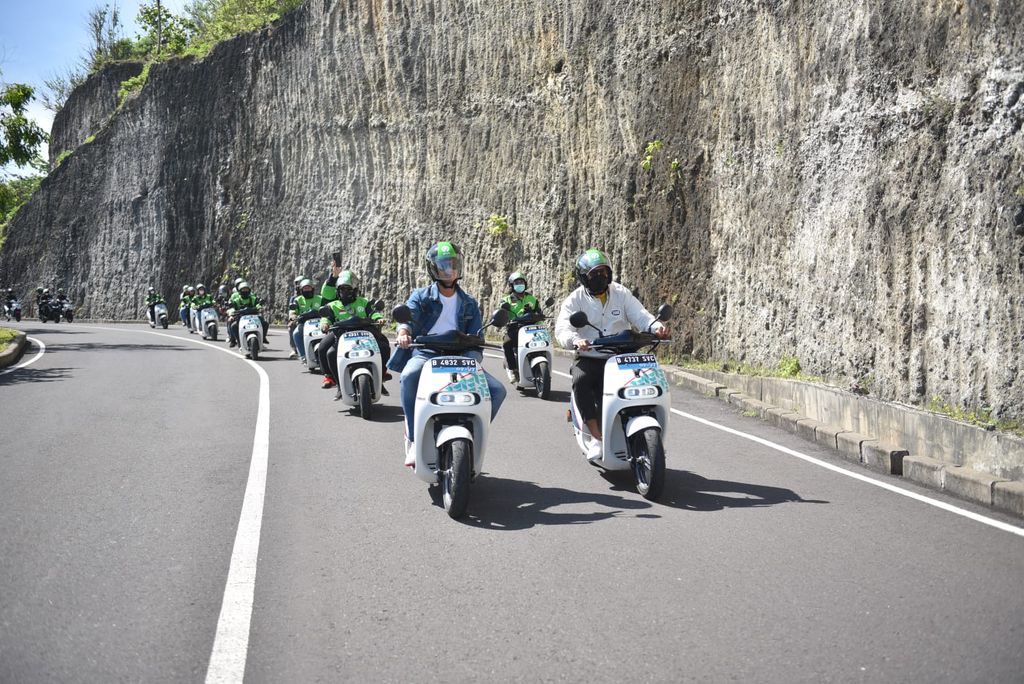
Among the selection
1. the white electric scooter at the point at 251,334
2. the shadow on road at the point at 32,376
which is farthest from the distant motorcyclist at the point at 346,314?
the white electric scooter at the point at 251,334

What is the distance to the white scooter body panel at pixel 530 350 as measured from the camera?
1569 cm

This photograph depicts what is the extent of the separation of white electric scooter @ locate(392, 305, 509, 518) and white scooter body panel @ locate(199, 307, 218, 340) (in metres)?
25.8

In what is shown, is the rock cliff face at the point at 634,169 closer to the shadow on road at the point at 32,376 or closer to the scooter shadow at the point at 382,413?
the scooter shadow at the point at 382,413

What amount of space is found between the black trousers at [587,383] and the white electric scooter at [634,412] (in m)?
0.31

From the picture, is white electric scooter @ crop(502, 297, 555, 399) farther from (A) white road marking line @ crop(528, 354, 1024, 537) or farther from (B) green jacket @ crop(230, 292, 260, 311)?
(B) green jacket @ crop(230, 292, 260, 311)

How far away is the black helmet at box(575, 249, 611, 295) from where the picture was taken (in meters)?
9.41

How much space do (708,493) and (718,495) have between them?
0.35ft

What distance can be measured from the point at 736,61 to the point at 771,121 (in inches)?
102

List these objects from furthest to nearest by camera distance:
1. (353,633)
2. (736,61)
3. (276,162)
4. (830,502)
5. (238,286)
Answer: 1. (276,162)
2. (238,286)
3. (736,61)
4. (830,502)
5. (353,633)

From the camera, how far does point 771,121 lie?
64.7 feet

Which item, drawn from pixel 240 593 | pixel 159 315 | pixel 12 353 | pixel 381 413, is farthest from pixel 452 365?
pixel 159 315

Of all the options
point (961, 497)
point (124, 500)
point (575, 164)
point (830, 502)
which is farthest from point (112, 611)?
point (575, 164)

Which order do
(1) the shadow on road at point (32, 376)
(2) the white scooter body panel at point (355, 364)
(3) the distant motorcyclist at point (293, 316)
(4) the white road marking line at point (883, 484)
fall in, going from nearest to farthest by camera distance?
(4) the white road marking line at point (883, 484), (2) the white scooter body panel at point (355, 364), (1) the shadow on road at point (32, 376), (3) the distant motorcyclist at point (293, 316)

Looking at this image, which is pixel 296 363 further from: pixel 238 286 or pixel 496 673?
pixel 496 673
